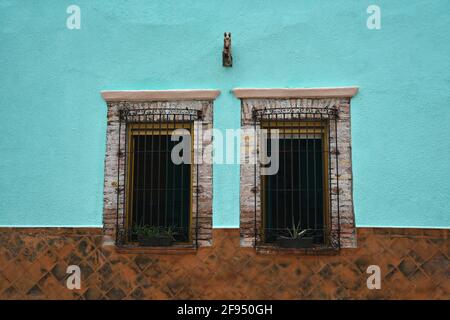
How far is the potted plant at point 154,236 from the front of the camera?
536cm

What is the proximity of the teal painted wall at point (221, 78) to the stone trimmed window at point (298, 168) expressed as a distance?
13 cm

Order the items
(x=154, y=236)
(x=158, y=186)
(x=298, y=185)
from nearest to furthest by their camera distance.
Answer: (x=154, y=236), (x=298, y=185), (x=158, y=186)

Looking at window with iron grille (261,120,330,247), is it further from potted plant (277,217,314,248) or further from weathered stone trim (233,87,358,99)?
weathered stone trim (233,87,358,99)

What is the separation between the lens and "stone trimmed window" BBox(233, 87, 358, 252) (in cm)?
538

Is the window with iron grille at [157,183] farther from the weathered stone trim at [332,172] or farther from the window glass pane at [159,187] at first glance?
the weathered stone trim at [332,172]

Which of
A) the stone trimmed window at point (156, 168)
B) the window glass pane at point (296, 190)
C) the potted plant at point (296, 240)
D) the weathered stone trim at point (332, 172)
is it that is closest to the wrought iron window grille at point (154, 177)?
the stone trimmed window at point (156, 168)

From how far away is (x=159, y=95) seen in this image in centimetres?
561

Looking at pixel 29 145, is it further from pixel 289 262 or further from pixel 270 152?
pixel 289 262

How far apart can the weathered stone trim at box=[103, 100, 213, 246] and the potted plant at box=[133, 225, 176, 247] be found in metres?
0.24

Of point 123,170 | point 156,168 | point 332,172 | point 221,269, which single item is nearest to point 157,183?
point 156,168

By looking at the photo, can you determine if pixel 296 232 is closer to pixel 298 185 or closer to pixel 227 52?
pixel 298 185

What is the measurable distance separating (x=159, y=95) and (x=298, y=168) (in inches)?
69.8

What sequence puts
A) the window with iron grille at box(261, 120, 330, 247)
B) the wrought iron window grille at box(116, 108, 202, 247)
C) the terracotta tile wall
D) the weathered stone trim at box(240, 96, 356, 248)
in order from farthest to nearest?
the wrought iron window grille at box(116, 108, 202, 247), the window with iron grille at box(261, 120, 330, 247), the weathered stone trim at box(240, 96, 356, 248), the terracotta tile wall

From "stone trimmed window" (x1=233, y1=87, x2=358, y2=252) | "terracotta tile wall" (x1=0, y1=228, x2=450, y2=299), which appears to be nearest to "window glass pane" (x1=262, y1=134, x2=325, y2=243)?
"stone trimmed window" (x1=233, y1=87, x2=358, y2=252)
